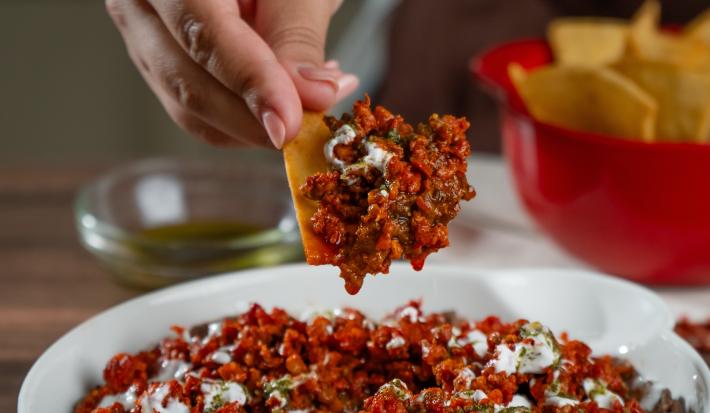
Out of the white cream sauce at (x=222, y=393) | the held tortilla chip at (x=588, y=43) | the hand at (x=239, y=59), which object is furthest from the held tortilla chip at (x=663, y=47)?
the white cream sauce at (x=222, y=393)

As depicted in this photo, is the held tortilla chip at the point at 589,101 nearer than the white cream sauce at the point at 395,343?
No

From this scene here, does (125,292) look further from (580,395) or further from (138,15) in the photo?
(580,395)

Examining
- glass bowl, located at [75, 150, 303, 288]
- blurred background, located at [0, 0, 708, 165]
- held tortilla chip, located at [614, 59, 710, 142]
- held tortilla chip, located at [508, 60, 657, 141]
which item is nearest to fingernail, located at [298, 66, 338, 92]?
glass bowl, located at [75, 150, 303, 288]

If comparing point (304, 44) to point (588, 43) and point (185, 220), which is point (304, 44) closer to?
point (185, 220)

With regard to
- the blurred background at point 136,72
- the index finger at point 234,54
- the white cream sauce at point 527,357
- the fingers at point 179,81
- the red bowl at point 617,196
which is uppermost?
the index finger at point 234,54

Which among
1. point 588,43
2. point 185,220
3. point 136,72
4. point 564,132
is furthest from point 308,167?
point 136,72

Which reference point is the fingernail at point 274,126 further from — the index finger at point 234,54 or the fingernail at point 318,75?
the fingernail at point 318,75

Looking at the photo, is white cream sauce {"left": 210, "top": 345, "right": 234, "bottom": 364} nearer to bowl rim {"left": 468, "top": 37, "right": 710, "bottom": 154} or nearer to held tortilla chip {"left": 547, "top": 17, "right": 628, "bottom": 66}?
bowl rim {"left": 468, "top": 37, "right": 710, "bottom": 154}
